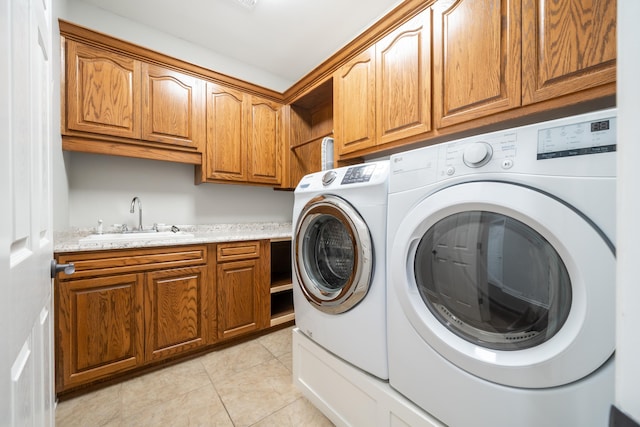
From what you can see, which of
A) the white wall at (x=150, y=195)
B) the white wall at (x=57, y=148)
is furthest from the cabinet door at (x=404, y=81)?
the white wall at (x=57, y=148)

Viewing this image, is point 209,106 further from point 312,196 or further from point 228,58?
point 312,196

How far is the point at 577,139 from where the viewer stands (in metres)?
0.54

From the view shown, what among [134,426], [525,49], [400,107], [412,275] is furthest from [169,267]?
[525,49]

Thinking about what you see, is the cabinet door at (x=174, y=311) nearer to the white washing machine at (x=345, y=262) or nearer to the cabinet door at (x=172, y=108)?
the white washing machine at (x=345, y=262)

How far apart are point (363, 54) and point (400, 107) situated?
571 mm

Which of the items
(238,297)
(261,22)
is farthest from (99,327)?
(261,22)

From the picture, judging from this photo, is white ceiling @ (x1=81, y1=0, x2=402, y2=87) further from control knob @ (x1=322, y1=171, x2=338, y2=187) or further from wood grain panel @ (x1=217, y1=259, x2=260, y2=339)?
wood grain panel @ (x1=217, y1=259, x2=260, y2=339)

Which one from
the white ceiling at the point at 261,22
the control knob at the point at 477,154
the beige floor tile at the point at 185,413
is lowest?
the beige floor tile at the point at 185,413

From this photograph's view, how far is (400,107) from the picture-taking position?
1.51 metres

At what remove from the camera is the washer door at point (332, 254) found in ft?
3.11

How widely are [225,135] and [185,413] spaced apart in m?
1.99

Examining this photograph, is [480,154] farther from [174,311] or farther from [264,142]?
[264,142]

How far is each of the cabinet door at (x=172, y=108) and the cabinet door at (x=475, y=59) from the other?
6.01ft

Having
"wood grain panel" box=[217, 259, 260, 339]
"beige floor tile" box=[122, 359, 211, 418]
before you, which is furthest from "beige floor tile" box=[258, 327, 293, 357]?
"beige floor tile" box=[122, 359, 211, 418]
